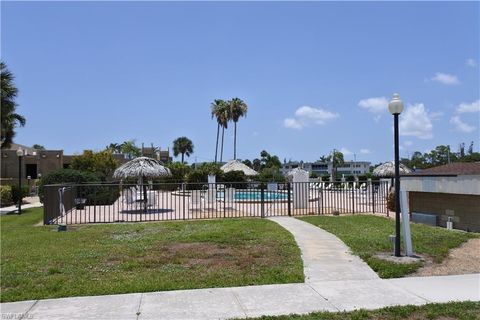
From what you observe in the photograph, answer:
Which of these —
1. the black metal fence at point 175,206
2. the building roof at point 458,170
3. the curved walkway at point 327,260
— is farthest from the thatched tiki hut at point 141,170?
the building roof at point 458,170

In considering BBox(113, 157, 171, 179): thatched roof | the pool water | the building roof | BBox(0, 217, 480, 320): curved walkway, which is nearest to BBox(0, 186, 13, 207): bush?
BBox(113, 157, 171, 179): thatched roof

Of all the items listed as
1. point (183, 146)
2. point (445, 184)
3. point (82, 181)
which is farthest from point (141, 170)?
point (183, 146)

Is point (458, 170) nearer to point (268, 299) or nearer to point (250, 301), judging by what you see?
point (268, 299)

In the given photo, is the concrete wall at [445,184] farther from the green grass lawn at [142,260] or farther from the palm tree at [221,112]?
Result: the palm tree at [221,112]

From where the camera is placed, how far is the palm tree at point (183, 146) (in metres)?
109

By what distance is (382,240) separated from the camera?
1090cm

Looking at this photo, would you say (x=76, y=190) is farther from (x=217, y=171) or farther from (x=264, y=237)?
(x=217, y=171)

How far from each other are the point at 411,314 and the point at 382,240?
526 centimetres

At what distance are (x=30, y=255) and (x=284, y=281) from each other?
5394 millimetres

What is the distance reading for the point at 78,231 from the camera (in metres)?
13.6

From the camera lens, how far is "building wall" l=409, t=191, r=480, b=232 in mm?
13703

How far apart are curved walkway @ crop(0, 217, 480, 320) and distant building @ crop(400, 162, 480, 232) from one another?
563cm

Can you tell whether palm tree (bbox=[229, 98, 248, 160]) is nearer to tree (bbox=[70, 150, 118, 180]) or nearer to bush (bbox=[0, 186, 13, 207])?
tree (bbox=[70, 150, 118, 180])

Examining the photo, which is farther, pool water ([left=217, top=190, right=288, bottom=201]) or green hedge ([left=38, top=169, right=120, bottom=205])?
pool water ([left=217, top=190, right=288, bottom=201])
